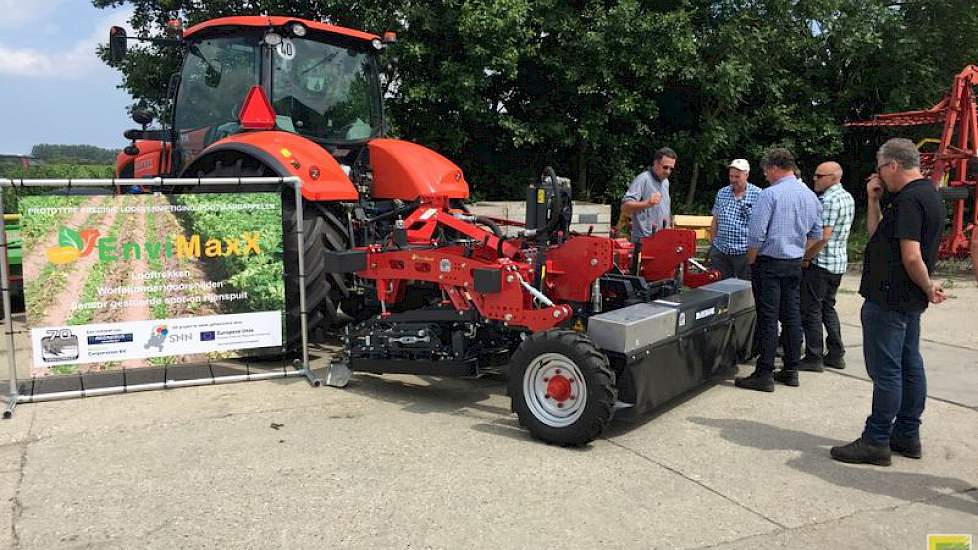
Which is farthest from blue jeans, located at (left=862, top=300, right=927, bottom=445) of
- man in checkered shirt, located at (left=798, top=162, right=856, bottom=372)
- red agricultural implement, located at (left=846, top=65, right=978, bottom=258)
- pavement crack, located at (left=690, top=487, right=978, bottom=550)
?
red agricultural implement, located at (left=846, top=65, right=978, bottom=258)

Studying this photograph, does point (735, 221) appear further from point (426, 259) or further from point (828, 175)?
point (426, 259)

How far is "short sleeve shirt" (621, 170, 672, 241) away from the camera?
645 cm

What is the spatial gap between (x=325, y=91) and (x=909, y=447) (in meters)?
5.25

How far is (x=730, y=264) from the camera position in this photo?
6.17 meters

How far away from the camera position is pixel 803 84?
14.3 meters

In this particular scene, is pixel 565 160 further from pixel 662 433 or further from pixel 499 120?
Answer: pixel 662 433

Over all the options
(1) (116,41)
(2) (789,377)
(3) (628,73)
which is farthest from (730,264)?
(3) (628,73)

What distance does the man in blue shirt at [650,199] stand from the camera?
6369mm

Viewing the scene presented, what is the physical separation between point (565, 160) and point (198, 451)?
447 inches

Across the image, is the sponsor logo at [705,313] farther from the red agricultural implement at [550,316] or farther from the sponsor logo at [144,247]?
the sponsor logo at [144,247]

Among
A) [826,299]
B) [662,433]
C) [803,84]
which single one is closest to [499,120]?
[803,84]

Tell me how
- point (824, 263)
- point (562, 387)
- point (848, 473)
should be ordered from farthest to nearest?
1. point (824, 263)
2. point (562, 387)
3. point (848, 473)

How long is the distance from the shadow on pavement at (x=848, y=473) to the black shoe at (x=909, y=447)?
0.04 metres

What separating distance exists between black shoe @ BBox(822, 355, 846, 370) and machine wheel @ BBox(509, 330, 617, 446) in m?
2.86
